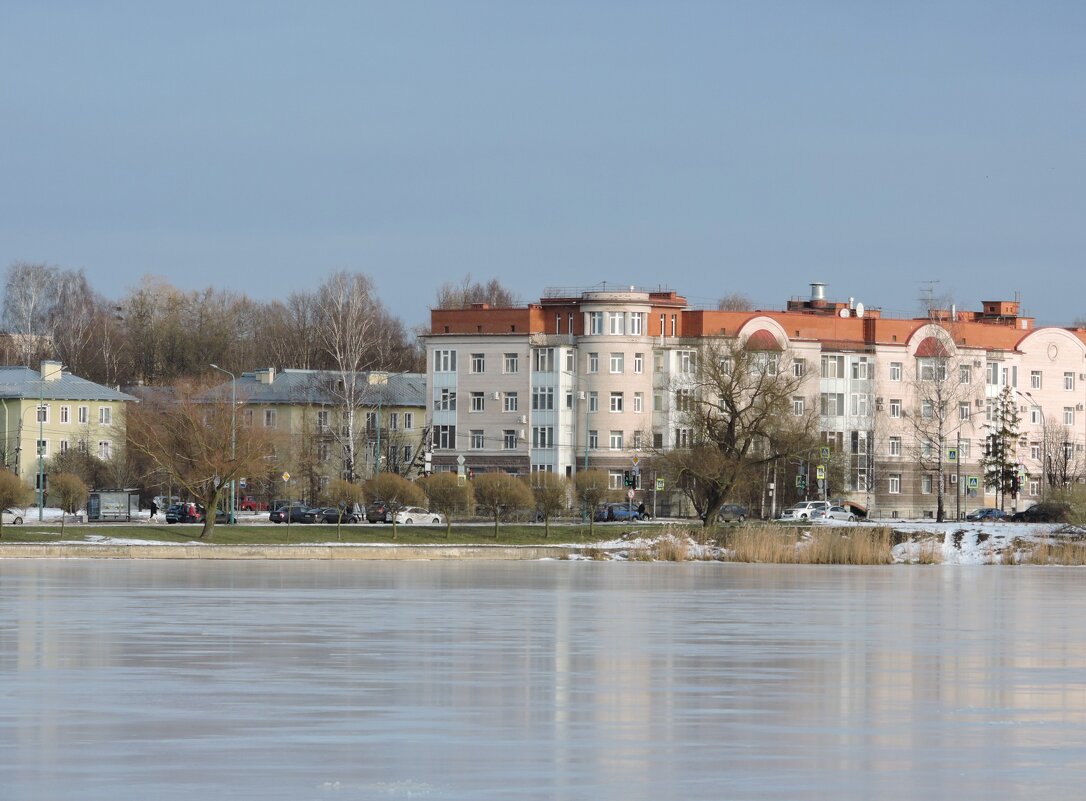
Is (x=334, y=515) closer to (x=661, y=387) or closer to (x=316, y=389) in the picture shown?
(x=661, y=387)

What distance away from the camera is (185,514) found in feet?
309

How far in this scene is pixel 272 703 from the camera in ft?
56.9

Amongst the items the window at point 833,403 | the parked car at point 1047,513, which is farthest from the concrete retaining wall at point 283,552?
the window at point 833,403

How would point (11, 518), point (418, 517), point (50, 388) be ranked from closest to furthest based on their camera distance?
point (11, 518), point (418, 517), point (50, 388)

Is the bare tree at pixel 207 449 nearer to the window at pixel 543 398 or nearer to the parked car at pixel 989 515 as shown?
the window at pixel 543 398

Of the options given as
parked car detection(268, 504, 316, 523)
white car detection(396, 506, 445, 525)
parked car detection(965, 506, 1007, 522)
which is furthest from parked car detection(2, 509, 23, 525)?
parked car detection(965, 506, 1007, 522)

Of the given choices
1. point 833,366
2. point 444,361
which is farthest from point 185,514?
point 833,366

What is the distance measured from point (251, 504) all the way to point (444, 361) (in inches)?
652

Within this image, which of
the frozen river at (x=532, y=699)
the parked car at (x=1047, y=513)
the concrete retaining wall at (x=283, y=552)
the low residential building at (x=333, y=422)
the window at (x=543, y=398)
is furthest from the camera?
the low residential building at (x=333, y=422)

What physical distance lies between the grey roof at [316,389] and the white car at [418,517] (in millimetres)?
33244

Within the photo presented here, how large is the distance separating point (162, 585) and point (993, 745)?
2919cm

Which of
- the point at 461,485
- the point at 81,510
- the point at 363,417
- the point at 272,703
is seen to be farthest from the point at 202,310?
the point at 272,703

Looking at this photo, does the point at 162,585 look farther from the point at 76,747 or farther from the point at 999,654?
the point at 76,747

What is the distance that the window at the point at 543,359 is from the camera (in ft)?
405
